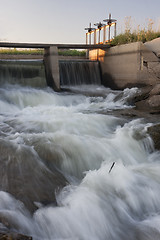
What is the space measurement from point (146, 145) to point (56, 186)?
2.62m

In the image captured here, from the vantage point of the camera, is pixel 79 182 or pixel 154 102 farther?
pixel 154 102

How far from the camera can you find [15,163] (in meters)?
3.92

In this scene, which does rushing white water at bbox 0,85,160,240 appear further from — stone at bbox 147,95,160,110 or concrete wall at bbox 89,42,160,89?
concrete wall at bbox 89,42,160,89

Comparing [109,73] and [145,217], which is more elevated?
[109,73]

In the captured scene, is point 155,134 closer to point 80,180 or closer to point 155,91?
point 80,180

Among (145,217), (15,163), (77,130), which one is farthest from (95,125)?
(145,217)

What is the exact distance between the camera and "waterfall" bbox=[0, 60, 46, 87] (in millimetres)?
11555

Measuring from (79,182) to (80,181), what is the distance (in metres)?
0.05

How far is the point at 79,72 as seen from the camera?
518 inches

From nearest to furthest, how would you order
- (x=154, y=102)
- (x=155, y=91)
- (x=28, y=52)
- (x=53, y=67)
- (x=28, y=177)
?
(x=28, y=177) < (x=154, y=102) < (x=155, y=91) < (x=53, y=67) < (x=28, y=52)

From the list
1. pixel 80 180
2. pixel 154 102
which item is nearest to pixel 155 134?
pixel 80 180

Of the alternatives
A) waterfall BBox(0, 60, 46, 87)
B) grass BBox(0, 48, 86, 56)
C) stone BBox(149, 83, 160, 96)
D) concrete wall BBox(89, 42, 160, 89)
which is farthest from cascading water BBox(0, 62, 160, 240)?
grass BBox(0, 48, 86, 56)

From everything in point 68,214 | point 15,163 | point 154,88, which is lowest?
point 68,214

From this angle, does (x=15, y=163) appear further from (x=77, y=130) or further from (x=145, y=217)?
(x=77, y=130)
